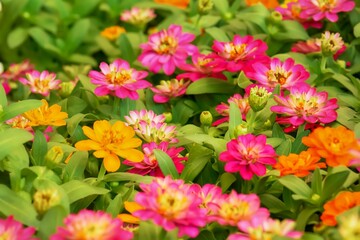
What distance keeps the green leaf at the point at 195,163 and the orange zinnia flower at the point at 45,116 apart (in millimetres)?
321

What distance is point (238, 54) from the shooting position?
6.41 ft

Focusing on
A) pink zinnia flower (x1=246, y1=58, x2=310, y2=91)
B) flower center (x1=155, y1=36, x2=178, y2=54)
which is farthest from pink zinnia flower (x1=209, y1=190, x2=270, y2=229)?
flower center (x1=155, y1=36, x2=178, y2=54)

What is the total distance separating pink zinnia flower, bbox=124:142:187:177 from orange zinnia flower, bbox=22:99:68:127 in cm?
21

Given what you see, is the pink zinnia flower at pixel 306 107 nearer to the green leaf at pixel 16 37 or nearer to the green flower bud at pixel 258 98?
the green flower bud at pixel 258 98

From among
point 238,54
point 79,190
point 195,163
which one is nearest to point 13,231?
point 79,190

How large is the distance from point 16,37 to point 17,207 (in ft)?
4.12

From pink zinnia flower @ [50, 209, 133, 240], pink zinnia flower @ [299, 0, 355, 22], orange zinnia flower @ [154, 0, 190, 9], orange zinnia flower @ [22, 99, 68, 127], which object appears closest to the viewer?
pink zinnia flower @ [50, 209, 133, 240]

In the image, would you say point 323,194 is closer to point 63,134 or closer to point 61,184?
point 61,184

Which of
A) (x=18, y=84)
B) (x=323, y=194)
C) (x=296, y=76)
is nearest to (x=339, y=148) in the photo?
(x=323, y=194)

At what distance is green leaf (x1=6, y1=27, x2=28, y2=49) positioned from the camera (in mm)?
2562

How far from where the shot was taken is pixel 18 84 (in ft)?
7.78

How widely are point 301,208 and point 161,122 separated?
16.4 inches

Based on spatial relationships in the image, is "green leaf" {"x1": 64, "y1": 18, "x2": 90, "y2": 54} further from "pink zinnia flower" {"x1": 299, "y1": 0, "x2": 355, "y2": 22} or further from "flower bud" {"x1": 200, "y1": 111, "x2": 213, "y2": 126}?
"flower bud" {"x1": 200, "y1": 111, "x2": 213, "y2": 126}

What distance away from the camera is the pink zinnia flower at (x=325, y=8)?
2.13 m
